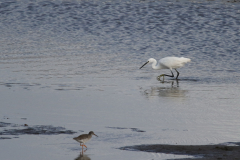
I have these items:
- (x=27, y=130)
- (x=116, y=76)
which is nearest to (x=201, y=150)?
(x=27, y=130)

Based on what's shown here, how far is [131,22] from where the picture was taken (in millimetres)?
28875

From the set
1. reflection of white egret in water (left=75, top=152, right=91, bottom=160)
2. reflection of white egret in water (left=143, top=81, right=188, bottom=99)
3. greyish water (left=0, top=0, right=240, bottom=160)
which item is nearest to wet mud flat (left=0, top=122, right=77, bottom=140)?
greyish water (left=0, top=0, right=240, bottom=160)

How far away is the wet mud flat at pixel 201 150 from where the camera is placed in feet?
23.8

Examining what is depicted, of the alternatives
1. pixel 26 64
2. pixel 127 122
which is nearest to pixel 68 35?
pixel 26 64

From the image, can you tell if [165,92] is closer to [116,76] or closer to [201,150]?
[116,76]

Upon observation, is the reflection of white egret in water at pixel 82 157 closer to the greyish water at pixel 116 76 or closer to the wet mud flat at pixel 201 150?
the greyish water at pixel 116 76

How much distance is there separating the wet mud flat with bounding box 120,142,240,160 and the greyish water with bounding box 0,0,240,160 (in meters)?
0.24

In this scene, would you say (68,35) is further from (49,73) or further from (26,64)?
(49,73)

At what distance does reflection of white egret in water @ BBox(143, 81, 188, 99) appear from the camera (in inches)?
506

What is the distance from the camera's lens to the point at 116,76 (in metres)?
15.4

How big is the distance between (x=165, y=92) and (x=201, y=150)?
237 inches

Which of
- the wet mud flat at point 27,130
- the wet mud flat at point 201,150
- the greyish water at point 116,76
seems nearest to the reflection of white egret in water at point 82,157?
the greyish water at point 116,76

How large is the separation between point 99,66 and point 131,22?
476 inches

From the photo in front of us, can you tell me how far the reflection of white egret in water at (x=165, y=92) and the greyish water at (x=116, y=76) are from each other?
0.09 ft
